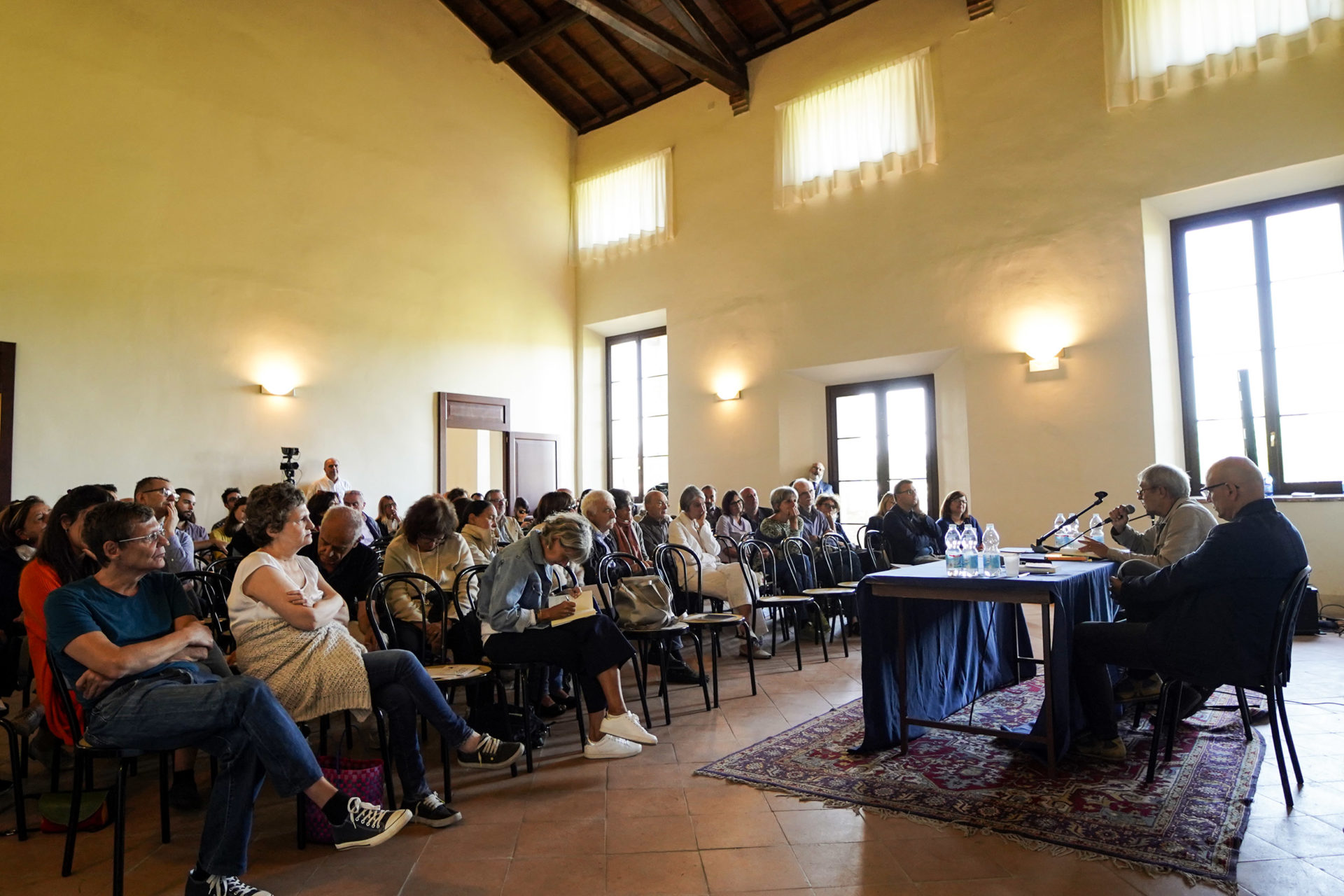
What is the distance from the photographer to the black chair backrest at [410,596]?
9.81 ft

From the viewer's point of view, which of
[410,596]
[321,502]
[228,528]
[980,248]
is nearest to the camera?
[410,596]

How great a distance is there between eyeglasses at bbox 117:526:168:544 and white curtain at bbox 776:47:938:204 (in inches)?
288

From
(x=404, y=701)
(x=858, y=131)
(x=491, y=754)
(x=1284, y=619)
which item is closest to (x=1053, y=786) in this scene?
(x=1284, y=619)

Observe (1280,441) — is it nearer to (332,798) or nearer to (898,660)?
(898,660)

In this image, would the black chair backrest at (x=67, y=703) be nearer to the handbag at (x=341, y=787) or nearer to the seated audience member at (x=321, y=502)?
the handbag at (x=341, y=787)

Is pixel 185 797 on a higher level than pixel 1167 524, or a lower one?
lower

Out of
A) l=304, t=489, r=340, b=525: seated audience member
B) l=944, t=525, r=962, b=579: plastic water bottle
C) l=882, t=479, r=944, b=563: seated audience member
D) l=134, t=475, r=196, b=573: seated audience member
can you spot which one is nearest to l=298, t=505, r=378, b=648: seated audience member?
l=134, t=475, r=196, b=573: seated audience member

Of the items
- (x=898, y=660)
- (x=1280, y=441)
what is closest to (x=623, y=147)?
(x=1280, y=441)

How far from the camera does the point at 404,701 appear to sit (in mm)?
2652

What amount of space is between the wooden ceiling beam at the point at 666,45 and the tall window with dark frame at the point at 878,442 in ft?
11.3

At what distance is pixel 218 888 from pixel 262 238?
7138 mm

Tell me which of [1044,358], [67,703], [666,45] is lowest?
[67,703]

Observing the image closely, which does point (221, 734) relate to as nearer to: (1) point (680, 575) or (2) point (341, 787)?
(2) point (341, 787)

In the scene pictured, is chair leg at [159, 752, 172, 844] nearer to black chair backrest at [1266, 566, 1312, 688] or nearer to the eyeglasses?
the eyeglasses
